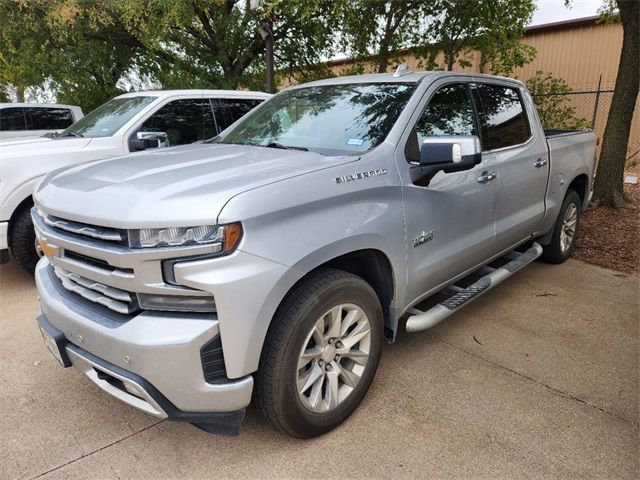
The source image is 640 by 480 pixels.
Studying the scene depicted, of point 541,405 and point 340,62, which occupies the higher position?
point 340,62

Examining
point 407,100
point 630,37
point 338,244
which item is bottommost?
point 338,244

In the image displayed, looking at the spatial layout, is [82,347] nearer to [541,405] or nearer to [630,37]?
[541,405]

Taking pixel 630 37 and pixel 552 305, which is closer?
pixel 552 305

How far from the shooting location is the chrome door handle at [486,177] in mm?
3418

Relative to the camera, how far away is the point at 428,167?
2.85 m

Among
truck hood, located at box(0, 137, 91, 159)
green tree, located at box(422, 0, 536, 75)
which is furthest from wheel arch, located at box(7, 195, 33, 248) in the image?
green tree, located at box(422, 0, 536, 75)

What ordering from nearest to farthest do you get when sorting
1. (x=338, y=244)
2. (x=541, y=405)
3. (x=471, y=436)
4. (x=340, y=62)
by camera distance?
(x=338, y=244) < (x=471, y=436) < (x=541, y=405) < (x=340, y=62)

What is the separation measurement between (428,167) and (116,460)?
2290mm

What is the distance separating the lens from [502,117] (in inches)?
155

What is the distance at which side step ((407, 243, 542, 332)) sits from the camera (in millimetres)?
2961

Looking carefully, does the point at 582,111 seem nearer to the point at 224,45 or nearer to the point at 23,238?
the point at 224,45

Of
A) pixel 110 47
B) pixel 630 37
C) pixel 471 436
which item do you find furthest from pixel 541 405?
pixel 110 47

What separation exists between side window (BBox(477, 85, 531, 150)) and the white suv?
8.37 meters

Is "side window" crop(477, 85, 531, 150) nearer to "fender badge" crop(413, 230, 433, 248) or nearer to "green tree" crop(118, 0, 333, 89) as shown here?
"fender badge" crop(413, 230, 433, 248)
